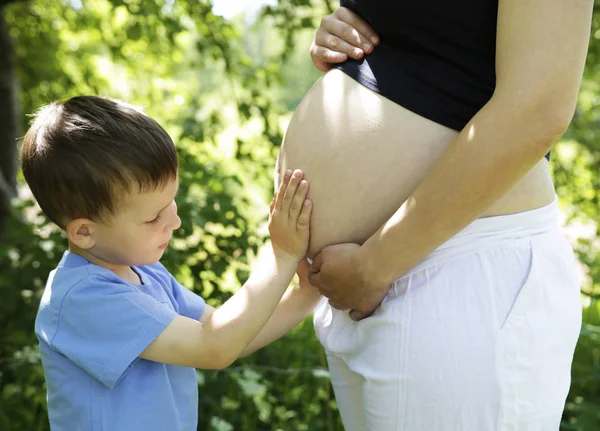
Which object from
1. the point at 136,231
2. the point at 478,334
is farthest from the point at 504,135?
the point at 136,231

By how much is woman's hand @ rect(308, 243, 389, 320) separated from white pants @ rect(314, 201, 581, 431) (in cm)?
4

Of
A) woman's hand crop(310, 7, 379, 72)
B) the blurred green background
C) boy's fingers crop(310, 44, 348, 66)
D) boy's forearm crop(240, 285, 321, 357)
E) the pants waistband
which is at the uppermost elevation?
woman's hand crop(310, 7, 379, 72)

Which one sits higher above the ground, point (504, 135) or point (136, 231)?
point (504, 135)

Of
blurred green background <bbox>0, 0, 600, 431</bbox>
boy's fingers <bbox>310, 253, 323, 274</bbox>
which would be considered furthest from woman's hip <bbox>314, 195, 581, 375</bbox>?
blurred green background <bbox>0, 0, 600, 431</bbox>

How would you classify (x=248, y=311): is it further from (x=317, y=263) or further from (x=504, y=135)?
(x=504, y=135)

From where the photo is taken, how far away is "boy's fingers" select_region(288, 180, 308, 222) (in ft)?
4.98

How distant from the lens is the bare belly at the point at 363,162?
1.41 meters

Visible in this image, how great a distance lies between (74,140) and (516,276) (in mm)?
922

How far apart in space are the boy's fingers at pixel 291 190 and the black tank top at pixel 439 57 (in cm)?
24

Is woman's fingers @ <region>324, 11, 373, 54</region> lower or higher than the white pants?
higher

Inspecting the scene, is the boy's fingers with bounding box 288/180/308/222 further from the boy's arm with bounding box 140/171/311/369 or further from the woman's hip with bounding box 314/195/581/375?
the woman's hip with bounding box 314/195/581/375

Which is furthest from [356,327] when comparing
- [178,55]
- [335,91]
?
[178,55]

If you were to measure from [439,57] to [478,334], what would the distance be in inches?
20.4

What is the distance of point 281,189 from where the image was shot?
1.57 metres
